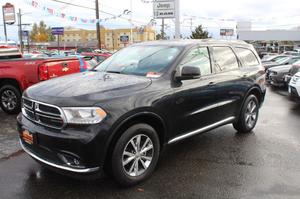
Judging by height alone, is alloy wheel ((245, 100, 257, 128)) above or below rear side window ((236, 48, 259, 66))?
below

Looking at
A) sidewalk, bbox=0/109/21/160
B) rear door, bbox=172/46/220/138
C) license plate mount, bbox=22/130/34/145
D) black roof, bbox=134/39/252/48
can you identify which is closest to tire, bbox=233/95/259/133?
rear door, bbox=172/46/220/138

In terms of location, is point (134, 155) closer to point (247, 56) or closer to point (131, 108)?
point (131, 108)

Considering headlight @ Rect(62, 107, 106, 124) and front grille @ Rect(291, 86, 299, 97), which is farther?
front grille @ Rect(291, 86, 299, 97)

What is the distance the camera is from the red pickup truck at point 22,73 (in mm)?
6488

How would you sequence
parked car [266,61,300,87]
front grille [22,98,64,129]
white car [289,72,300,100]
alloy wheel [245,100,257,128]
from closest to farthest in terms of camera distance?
front grille [22,98,64,129]
alloy wheel [245,100,257,128]
white car [289,72,300,100]
parked car [266,61,300,87]

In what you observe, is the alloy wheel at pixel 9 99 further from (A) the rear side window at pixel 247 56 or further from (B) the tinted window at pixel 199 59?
(A) the rear side window at pixel 247 56

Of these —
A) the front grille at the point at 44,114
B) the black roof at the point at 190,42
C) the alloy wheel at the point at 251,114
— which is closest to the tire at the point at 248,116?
the alloy wheel at the point at 251,114

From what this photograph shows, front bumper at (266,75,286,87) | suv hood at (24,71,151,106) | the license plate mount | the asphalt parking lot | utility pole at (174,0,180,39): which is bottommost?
the asphalt parking lot

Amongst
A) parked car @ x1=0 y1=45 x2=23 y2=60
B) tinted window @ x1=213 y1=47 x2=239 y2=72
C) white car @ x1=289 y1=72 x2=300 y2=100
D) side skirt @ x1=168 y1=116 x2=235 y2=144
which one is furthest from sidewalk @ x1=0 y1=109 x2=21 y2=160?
white car @ x1=289 y1=72 x2=300 y2=100

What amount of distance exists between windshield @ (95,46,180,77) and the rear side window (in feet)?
5.78

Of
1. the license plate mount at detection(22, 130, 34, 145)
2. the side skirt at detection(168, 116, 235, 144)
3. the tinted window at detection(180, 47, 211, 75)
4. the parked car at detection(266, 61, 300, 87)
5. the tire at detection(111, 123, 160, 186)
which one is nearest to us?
the tire at detection(111, 123, 160, 186)

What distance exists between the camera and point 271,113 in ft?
25.2

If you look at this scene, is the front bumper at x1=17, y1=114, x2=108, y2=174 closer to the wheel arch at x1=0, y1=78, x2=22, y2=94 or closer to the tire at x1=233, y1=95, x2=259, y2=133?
the tire at x1=233, y1=95, x2=259, y2=133

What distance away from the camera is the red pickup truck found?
649 centimetres
